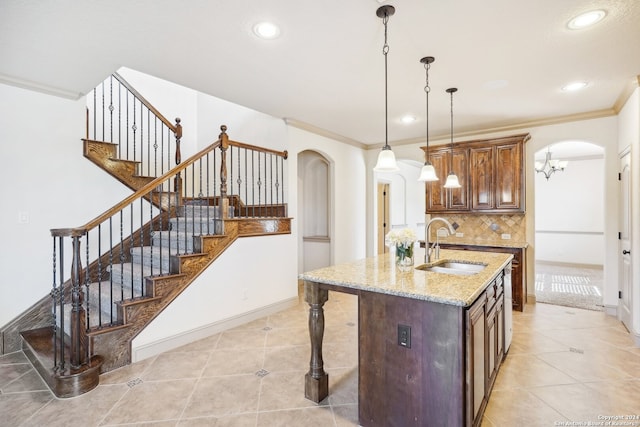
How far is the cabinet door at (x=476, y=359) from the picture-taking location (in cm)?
170

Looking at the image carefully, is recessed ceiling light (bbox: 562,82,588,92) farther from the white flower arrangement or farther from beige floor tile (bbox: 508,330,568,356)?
beige floor tile (bbox: 508,330,568,356)

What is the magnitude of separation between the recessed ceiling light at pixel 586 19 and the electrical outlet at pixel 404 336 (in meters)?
2.44

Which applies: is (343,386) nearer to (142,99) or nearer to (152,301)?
(152,301)

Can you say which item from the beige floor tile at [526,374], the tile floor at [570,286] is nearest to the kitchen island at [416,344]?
the beige floor tile at [526,374]

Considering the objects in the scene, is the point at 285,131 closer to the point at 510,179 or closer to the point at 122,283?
the point at 122,283

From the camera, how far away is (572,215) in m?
7.57

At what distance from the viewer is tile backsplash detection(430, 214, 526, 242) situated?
4797mm

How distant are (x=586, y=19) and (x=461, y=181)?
289cm

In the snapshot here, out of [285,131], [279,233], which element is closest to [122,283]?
[279,233]

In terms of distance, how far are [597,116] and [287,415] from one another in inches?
206

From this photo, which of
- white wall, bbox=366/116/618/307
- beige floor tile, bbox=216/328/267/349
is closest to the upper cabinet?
white wall, bbox=366/116/618/307

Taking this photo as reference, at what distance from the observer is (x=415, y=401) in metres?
1.78

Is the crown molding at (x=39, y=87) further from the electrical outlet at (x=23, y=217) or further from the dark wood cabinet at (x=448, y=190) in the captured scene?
the dark wood cabinet at (x=448, y=190)

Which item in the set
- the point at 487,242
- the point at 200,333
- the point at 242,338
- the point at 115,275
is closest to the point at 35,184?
the point at 115,275
